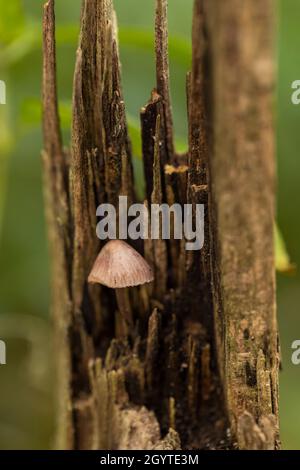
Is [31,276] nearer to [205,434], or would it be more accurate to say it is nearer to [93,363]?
[93,363]

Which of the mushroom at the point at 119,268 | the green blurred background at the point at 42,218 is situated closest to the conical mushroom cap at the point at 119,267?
the mushroom at the point at 119,268

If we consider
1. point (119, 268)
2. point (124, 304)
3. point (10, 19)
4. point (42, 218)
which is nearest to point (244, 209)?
point (119, 268)

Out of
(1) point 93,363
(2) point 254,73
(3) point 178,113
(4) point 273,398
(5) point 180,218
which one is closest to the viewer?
(2) point 254,73

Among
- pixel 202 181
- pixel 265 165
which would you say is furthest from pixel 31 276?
pixel 265 165

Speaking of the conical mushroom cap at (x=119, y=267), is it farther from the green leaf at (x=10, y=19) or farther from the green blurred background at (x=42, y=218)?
the green blurred background at (x=42, y=218)

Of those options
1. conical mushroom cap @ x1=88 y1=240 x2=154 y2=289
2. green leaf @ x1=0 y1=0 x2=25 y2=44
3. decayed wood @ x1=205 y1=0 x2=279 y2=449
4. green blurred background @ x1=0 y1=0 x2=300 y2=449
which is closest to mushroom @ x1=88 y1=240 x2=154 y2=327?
conical mushroom cap @ x1=88 y1=240 x2=154 y2=289

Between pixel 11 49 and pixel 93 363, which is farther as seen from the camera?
pixel 11 49
